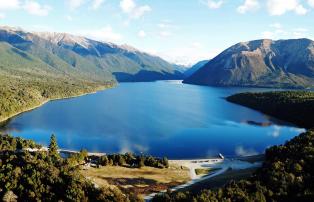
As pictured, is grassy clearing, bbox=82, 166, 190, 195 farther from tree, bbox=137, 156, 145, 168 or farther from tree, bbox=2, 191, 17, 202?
tree, bbox=2, 191, 17, 202

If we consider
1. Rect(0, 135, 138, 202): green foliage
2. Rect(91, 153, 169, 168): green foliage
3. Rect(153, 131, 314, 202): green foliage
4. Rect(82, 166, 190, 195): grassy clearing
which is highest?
Rect(153, 131, 314, 202): green foliage

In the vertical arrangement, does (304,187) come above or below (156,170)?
above

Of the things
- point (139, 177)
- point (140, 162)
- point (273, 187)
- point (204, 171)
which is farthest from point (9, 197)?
point (204, 171)

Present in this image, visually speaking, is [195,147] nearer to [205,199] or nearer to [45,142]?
[45,142]

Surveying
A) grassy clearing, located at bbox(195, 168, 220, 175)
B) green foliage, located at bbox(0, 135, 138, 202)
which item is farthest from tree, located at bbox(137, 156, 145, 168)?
green foliage, located at bbox(0, 135, 138, 202)

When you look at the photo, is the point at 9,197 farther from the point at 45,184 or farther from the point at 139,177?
the point at 139,177

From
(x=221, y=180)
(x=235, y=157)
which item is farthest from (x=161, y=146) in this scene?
(x=221, y=180)

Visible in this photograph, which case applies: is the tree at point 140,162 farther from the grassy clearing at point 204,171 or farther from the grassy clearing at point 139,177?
the grassy clearing at point 204,171

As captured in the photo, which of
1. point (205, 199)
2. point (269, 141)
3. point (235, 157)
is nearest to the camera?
point (205, 199)
